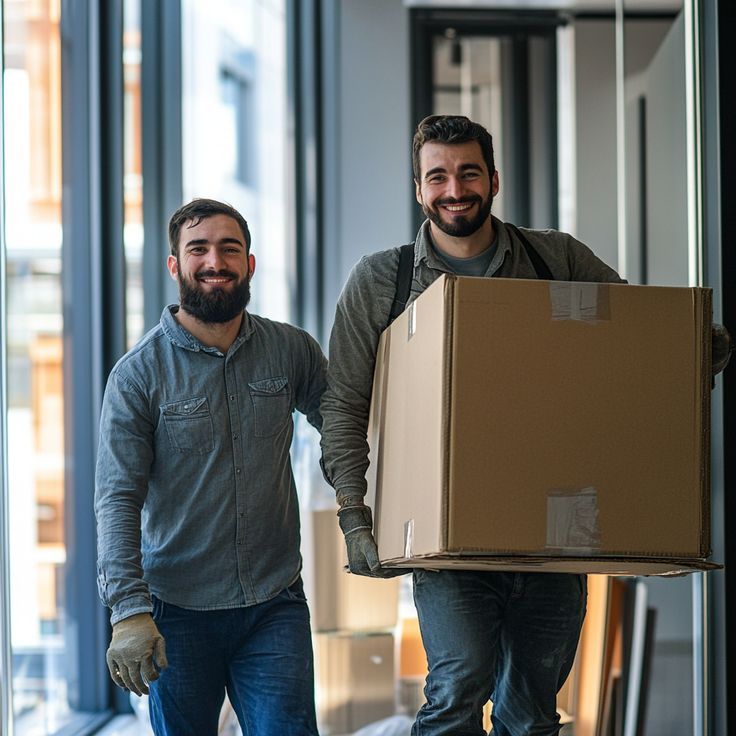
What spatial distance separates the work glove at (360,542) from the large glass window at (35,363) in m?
0.91

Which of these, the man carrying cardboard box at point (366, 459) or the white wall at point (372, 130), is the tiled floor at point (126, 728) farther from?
the white wall at point (372, 130)

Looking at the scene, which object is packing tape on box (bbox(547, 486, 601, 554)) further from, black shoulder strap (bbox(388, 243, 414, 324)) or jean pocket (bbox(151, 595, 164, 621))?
jean pocket (bbox(151, 595, 164, 621))

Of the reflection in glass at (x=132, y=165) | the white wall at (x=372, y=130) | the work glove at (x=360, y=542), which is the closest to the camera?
the work glove at (x=360, y=542)

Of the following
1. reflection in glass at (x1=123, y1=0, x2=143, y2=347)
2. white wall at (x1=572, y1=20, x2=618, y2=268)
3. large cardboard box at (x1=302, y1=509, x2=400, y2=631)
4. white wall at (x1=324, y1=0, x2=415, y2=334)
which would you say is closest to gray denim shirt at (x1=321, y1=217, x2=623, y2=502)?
large cardboard box at (x1=302, y1=509, x2=400, y2=631)

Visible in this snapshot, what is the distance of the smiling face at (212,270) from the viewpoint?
1.86 metres

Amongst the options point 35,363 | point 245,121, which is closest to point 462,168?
point 35,363

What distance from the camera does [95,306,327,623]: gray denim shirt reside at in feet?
6.00

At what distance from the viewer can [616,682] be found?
303 centimetres

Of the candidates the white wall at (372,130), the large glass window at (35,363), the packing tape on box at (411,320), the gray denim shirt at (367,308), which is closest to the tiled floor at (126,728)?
the large glass window at (35,363)

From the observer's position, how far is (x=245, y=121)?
13.6ft

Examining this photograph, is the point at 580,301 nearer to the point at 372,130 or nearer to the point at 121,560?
the point at 121,560

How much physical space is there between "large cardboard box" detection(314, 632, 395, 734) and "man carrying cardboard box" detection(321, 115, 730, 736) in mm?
1263

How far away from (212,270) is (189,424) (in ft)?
0.85

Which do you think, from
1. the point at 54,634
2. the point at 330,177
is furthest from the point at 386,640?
the point at 330,177
